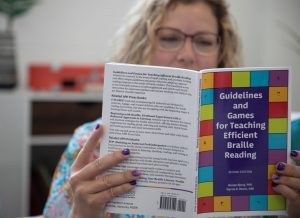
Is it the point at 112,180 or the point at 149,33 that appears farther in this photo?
the point at 149,33

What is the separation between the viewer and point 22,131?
7.81 ft

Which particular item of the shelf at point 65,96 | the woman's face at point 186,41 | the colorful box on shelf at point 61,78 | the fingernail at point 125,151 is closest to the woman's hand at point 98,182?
the fingernail at point 125,151

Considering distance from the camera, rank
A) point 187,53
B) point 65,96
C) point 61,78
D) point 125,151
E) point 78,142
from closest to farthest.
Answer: point 125,151
point 187,53
point 78,142
point 65,96
point 61,78

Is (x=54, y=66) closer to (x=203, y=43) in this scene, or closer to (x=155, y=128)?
(x=203, y=43)

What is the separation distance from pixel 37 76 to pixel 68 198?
1.50 m

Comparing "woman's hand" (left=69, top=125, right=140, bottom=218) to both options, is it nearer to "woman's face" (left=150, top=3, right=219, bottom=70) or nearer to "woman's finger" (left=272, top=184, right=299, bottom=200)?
"woman's finger" (left=272, top=184, right=299, bottom=200)

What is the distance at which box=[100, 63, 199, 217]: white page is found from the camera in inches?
32.5

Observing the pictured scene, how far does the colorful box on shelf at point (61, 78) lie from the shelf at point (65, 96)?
0.05m

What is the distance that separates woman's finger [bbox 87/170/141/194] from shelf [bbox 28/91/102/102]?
163 centimetres

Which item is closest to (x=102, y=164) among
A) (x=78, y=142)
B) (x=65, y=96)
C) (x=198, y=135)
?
(x=198, y=135)

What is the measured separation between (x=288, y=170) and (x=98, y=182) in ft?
1.28

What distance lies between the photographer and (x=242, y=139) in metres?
0.86

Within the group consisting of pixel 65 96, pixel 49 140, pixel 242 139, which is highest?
pixel 65 96

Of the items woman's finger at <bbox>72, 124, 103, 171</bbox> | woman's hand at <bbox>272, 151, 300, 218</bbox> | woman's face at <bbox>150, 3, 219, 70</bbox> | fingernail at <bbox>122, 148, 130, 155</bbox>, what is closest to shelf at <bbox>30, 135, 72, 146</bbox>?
woman's face at <bbox>150, 3, 219, 70</bbox>
